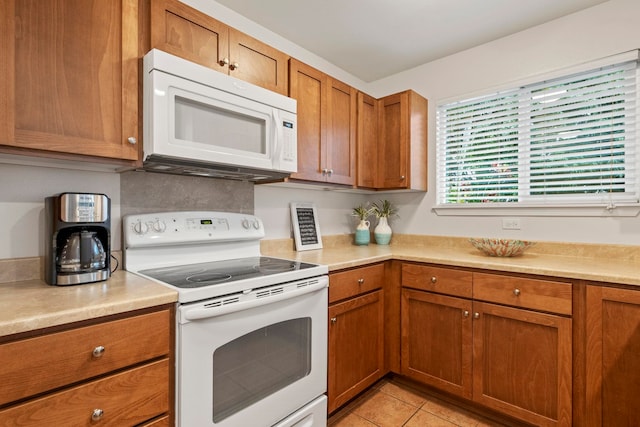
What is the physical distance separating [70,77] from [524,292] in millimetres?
2183

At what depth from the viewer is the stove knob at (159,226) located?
5.23 ft

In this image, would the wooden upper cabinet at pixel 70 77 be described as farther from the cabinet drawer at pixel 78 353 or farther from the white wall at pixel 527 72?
the white wall at pixel 527 72

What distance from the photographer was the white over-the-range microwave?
1.31 m

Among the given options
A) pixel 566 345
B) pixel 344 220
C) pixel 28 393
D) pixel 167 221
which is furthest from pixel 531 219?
pixel 28 393

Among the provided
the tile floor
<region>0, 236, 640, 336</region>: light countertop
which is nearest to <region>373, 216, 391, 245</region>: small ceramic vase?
<region>0, 236, 640, 336</region>: light countertop

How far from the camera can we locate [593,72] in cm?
202

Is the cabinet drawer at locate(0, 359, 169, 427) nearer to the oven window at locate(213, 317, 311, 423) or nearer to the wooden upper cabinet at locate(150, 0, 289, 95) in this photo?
the oven window at locate(213, 317, 311, 423)

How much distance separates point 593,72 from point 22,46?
9.36 feet

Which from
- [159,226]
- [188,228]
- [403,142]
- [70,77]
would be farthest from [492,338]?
[70,77]

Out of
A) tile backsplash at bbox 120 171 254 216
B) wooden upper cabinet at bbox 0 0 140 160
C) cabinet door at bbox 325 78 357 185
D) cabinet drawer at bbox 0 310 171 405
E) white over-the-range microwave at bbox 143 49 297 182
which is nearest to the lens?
cabinet drawer at bbox 0 310 171 405

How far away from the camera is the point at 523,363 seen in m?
1.67

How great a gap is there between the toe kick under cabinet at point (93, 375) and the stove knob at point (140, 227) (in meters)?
0.58

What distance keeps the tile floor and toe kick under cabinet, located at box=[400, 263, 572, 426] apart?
0.44ft

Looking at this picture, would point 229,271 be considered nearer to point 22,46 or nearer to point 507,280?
point 22,46
